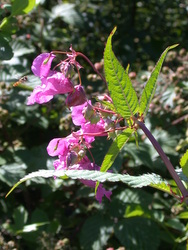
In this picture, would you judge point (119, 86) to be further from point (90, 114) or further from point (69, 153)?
point (69, 153)

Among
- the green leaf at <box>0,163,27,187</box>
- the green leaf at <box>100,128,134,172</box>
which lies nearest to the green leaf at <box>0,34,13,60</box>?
the green leaf at <box>0,163,27,187</box>

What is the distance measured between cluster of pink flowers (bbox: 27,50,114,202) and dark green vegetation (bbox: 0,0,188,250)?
607 millimetres

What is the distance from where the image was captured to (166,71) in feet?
7.50

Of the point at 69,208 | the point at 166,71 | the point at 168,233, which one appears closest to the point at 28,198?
the point at 69,208

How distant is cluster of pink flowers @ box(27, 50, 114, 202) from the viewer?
1086 millimetres

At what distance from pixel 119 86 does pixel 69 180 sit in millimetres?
1098

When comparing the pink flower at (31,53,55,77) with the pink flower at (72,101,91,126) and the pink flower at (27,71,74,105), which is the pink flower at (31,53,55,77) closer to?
the pink flower at (27,71,74,105)

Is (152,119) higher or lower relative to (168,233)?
higher

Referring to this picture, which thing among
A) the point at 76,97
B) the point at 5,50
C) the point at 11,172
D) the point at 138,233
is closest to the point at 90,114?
the point at 76,97

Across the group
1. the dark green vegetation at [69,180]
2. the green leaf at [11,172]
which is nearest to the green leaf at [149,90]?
the dark green vegetation at [69,180]

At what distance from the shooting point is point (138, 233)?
78.6 inches

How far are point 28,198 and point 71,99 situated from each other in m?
1.31

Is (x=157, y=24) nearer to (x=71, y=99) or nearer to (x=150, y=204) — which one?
(x=150, y=204)

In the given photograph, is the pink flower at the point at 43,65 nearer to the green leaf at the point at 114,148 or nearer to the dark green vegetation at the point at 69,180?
the green leaf at the point at 114,148
